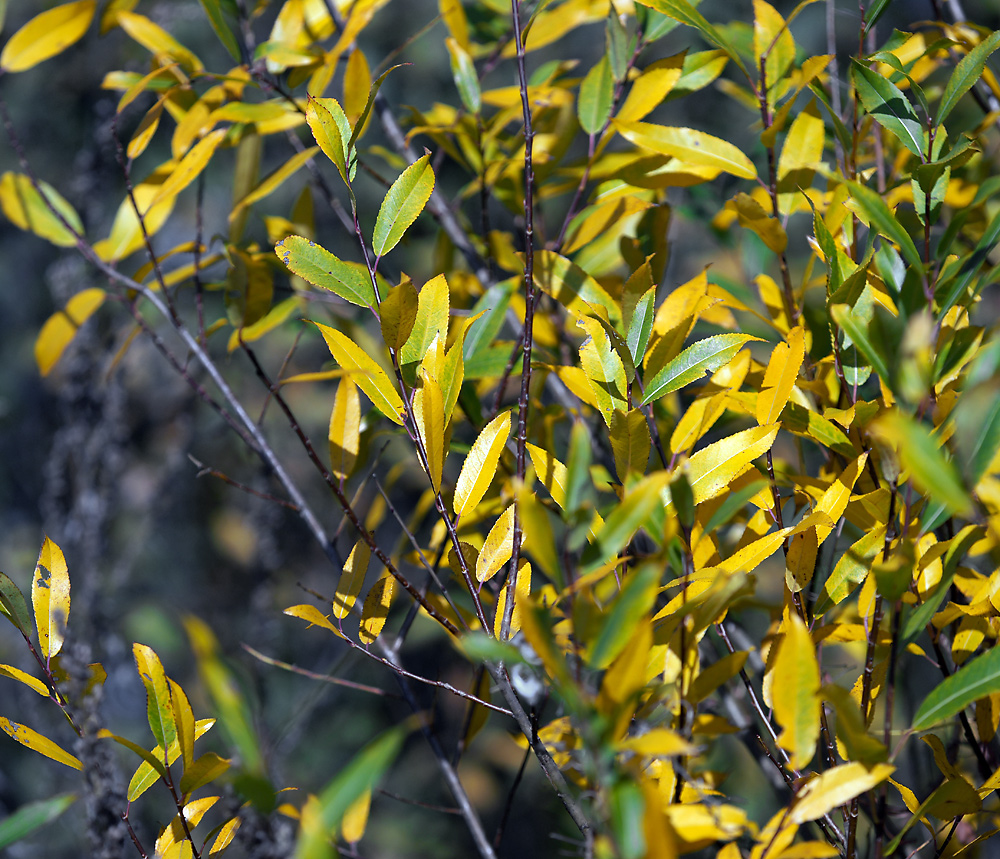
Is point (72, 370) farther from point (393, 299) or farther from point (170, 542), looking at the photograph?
point (170, 542)

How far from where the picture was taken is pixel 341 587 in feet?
1.20

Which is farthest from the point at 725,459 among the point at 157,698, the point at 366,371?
the point at 157,698

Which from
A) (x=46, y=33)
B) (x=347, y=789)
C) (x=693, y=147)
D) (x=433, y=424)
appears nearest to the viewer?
(x=347, y=789)

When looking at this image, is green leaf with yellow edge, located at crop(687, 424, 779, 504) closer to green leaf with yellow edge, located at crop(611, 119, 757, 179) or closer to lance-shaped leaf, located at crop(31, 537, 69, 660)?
green leaf with yellow edge, located at crop(611, 119, 757, 179)

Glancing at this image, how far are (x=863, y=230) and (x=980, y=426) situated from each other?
0.35m

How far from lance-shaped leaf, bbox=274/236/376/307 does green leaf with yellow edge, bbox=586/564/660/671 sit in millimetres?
195

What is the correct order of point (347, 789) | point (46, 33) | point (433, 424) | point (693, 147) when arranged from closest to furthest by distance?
point (347, 789), point (433, 424), point (693, 147), point (46, 33)

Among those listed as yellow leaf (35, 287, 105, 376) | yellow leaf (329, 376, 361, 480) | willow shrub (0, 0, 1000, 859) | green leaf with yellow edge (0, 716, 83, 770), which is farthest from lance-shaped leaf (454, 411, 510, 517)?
yellow leaf (35, 287, 105, 376)

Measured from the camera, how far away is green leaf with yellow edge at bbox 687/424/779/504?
12.5 inches

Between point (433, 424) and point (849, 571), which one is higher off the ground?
point (433, 424)

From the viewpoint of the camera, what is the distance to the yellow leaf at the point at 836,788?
0.24 meters

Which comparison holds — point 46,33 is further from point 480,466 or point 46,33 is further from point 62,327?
point 480,466

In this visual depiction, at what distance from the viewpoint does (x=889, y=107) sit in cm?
36

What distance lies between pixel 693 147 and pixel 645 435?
21 cm
